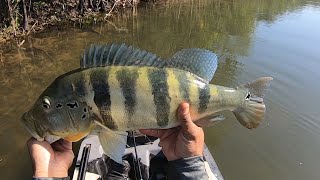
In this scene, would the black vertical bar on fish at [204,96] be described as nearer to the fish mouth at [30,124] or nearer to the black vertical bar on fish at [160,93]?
the black vertical bar on fish at [160,93]

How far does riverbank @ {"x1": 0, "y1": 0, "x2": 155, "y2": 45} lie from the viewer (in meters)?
13.8

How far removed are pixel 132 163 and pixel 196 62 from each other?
2.73 meters

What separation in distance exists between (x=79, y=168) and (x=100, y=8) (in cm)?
1388

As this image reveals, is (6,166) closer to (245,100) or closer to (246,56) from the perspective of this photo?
(245,100)

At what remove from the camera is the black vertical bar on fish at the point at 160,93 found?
7.56 ft

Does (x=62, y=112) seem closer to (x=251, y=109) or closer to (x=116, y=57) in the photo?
(x=116, y=57)

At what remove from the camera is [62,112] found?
7.39 ft

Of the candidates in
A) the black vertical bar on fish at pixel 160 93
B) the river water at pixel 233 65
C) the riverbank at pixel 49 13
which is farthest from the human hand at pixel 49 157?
the riverbank at pixel 49 13

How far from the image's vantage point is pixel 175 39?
554 inches

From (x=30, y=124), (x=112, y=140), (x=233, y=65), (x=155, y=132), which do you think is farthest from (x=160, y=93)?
(x=233, y=65)

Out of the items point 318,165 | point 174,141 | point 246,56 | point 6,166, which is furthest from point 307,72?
point 174,141

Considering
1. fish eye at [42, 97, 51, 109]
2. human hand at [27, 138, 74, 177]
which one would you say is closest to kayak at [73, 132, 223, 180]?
human hand at [27, 138, 74, 177]

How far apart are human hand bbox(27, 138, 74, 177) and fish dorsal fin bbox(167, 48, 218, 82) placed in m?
1.16

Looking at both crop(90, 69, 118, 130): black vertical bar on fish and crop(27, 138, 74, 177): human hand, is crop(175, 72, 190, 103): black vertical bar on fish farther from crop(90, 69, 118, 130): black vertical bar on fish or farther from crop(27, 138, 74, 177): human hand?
crop(27, 138, 74, 177): human hand
